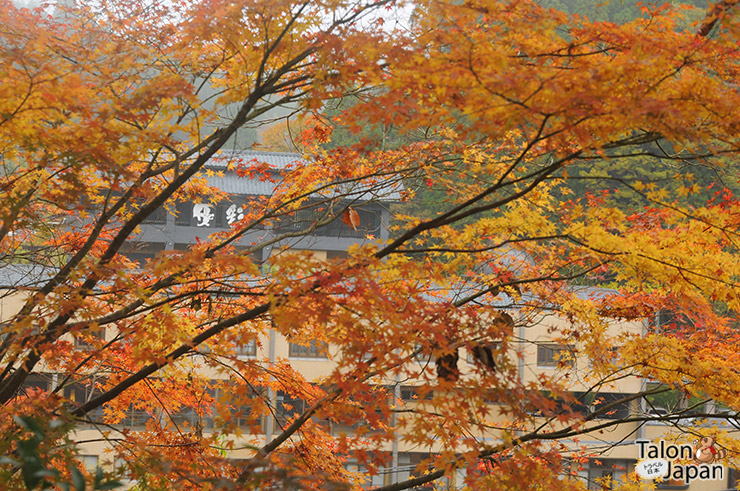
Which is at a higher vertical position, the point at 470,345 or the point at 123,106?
the point at 123,106

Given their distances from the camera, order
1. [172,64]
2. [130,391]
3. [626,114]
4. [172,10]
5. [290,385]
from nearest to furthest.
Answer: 1. [626,114]
2. [172,64]
3. [172,10]
4. [290,385]
5. [130,391]

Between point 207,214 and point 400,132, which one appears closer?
point 400,132

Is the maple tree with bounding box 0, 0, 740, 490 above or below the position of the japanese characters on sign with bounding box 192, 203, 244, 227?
below

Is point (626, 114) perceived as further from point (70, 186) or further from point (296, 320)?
point (70, 186)

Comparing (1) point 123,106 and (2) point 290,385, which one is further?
(2) point 290,385

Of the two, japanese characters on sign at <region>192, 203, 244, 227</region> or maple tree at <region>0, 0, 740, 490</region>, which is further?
japanese characters on sign at <region>192, 203, 244, 227</region>

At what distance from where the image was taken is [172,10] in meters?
5.97

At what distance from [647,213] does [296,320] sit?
12.4 feet

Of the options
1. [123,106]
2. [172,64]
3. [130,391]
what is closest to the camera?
[123,106]

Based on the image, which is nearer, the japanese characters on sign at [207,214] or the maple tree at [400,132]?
the maple tree at [400,132]

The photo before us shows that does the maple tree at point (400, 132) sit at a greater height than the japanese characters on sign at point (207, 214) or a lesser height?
lesser

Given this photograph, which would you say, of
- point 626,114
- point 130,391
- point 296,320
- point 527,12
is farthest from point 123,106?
point 130,391

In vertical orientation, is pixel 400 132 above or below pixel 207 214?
below

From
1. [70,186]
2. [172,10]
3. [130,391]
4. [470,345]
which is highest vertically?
[172,10]
